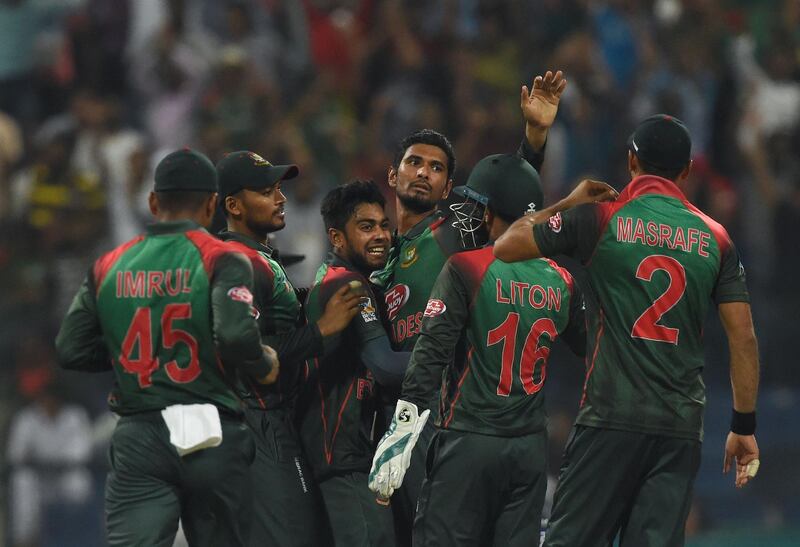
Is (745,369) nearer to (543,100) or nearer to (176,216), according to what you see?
(543,100)

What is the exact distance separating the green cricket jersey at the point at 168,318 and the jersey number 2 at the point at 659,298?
158 centimetres

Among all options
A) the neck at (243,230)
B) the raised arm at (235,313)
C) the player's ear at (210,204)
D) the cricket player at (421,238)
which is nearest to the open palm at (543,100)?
the cricket player at (421,238)

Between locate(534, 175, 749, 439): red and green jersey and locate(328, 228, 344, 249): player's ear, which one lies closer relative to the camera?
locate(534, 175, 749, 439): red and green jersey

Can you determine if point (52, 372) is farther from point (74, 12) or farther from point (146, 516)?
point (146, 516)

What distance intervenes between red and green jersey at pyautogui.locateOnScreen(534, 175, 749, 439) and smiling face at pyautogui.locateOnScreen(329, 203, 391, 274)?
116 centimetres

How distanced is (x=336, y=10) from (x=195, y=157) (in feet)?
26.1

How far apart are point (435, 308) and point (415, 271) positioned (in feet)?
2.52

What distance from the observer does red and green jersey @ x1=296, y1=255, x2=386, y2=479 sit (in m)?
6.40

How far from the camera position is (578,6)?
13258mm

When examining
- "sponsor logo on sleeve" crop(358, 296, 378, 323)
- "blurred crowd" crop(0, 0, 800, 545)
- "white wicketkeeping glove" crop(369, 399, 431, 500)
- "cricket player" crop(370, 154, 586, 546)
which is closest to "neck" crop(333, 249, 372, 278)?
"sponsor logo on sleeve" crop(358, 296, 378, 323)

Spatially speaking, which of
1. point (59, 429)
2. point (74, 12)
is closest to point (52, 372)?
point (59, 429)

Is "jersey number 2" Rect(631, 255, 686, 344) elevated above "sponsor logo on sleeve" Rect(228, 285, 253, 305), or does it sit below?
below

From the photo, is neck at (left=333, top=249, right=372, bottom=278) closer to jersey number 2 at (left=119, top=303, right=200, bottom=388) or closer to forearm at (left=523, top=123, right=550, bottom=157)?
forearm at (left=523, top=123, right=550, bottom=157)

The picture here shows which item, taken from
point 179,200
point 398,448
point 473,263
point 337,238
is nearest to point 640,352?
point 473,263
